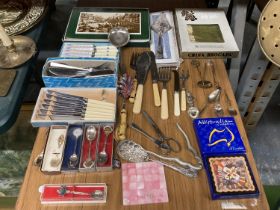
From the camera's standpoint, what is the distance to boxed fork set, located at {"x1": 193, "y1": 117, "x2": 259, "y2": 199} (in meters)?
0.70

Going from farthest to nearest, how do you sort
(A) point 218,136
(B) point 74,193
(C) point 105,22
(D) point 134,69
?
(C) point 105,22 → (D) point 134,69 → (A) point 218,136 → (B) point 74,193

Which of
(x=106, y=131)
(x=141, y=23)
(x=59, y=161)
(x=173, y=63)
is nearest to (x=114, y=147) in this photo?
(x=106, y=131)

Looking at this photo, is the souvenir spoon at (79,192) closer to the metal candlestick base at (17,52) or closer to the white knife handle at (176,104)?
the white knife handle at (176,104)

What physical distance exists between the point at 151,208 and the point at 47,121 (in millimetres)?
392

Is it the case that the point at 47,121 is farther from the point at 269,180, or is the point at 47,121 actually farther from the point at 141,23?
the point at 269,180

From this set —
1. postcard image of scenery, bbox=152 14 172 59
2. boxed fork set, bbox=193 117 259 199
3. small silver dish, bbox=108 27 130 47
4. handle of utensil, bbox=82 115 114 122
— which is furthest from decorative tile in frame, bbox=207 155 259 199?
small silver dish, bbox=108 27 130 47

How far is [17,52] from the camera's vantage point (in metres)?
1.00

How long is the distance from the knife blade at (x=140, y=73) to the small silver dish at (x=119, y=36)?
9 cm

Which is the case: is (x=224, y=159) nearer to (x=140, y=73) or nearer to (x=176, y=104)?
(x=176, y=104)

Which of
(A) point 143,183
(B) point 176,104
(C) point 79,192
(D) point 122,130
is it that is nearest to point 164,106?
(B) point 176,104

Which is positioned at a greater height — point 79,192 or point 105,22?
A: point 105,22

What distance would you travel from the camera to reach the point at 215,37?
1.07 m

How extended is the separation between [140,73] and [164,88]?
11cm

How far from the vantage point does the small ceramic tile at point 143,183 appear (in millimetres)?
701
